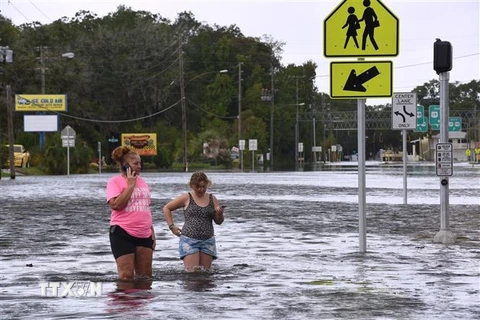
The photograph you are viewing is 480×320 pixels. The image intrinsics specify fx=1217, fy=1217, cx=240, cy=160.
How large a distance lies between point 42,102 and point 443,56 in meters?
80.1

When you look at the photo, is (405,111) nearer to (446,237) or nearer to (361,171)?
(446,237)

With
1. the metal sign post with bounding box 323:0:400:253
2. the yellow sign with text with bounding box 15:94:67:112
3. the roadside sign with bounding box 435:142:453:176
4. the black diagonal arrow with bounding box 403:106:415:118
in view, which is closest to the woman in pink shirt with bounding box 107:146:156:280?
the metal sign post with bounding box 323:0:400:253

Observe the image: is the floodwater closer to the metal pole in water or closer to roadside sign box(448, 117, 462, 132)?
the metal pole in water

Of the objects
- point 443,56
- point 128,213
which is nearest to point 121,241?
point 128,213

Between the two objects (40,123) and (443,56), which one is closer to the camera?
(443,56)

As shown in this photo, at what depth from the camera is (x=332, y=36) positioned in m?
15.9

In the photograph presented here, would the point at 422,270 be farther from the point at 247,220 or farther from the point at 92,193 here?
the point at 92,193

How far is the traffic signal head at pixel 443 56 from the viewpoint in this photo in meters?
17.3

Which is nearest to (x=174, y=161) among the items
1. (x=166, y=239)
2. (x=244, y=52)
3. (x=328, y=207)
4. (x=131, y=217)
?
(x=244, y=52)

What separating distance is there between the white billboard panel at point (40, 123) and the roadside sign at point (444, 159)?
76.0 metres

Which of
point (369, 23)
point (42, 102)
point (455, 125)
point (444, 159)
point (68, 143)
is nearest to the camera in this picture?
point (369, 23)

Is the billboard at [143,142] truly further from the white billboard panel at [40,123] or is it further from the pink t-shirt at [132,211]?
the pink t-shirt at [132,211]

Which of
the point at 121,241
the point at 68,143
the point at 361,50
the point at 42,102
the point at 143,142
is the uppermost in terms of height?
the point at 42,102

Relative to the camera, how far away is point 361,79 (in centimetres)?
1594
